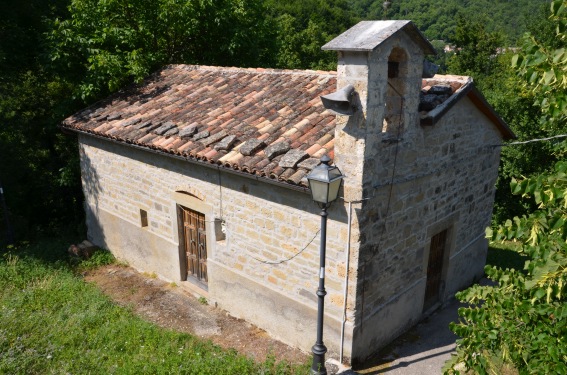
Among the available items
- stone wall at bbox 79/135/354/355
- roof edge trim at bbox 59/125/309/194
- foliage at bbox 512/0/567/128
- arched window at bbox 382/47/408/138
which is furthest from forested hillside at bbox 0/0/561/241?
foliage at bbox 512/0/567/128

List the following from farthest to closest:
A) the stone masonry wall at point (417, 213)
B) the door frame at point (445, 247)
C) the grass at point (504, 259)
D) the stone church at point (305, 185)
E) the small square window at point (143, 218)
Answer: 1. the grass at point (504, 259)
2. the small square window at point (143, 218)
3. the door frame at point (445, 247)
4. the stone masonry wall at point (417, 213)
5. the stone church at point (305, 185)

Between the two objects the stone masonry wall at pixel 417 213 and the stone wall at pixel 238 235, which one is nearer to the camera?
the stone masonry wall at pixel 417 213

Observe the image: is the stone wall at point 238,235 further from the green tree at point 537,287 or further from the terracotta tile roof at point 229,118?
the green tree at point 537,287

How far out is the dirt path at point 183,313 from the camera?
7141mm

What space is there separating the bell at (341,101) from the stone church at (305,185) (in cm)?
4

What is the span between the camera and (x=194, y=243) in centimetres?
884

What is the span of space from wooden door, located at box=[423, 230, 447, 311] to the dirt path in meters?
2.86

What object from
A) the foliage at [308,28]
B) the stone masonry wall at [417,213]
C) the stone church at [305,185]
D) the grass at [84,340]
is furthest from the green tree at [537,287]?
the foliage at [308,28]

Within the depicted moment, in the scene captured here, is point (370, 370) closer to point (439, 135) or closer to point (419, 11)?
point (439, 135)

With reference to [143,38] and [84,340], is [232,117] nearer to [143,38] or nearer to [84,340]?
[84,340]

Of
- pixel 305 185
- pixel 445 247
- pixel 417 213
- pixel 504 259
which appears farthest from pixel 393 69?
pixel 504 259

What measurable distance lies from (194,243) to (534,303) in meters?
6.45

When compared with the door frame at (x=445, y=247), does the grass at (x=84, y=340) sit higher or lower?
lower

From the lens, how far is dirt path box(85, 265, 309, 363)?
714 cm
